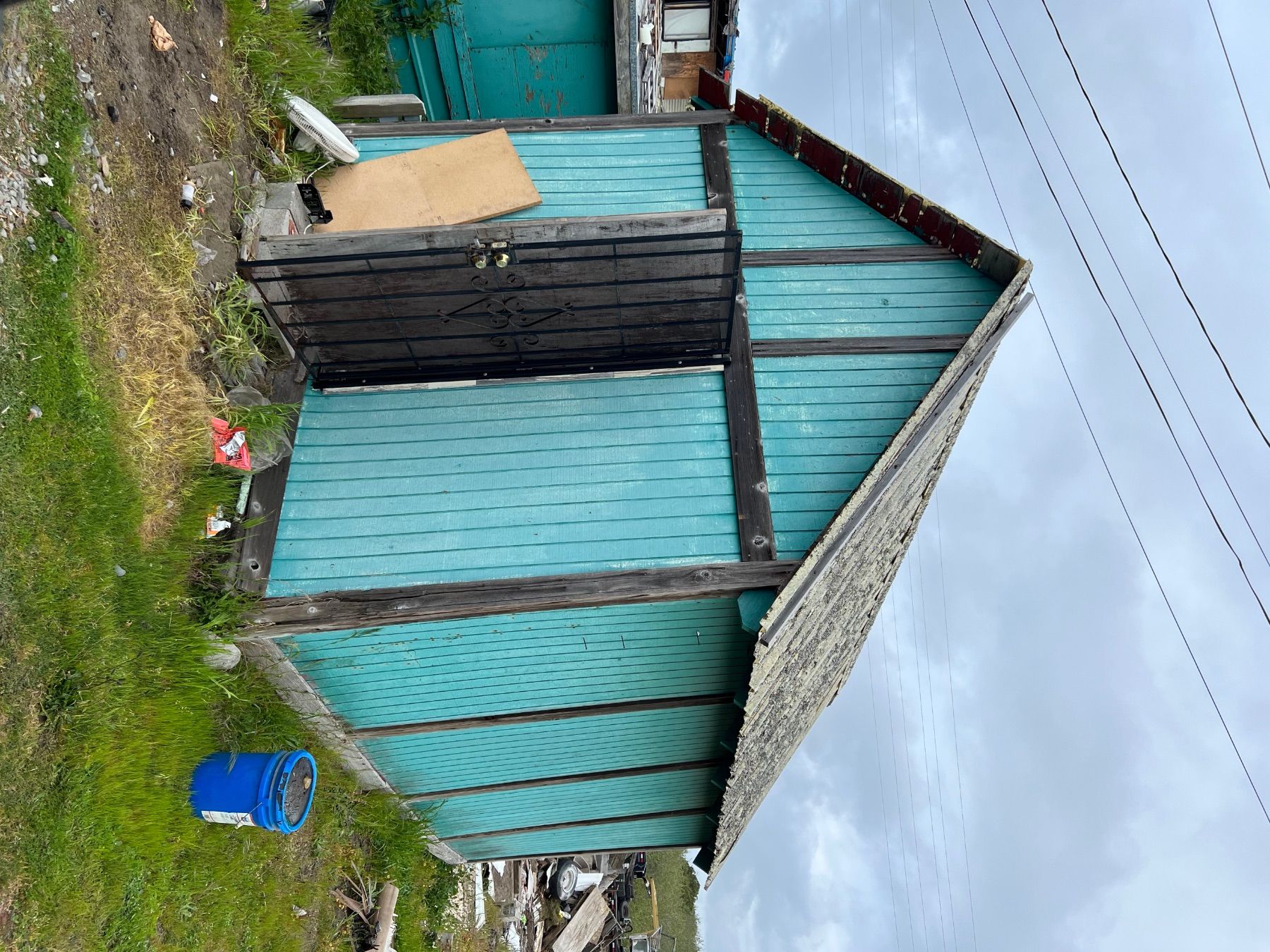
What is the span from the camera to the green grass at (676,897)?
28.5m

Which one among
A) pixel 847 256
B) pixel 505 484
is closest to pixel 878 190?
pixel 847 256

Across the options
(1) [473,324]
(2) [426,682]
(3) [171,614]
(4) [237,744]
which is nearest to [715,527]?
(1) [473,324]

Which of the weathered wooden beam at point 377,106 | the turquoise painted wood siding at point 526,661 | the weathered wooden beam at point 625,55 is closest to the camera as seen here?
the turquoise painted wood siding at point 526,661

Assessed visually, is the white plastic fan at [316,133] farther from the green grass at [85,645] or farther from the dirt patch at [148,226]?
the green grass at [85,645]

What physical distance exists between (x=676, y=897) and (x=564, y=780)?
2781 cm

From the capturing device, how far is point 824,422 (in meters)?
4.59

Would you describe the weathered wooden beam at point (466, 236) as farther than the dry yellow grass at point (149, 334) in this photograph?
Yes

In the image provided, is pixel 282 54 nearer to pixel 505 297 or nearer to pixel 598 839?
pixel 505 297

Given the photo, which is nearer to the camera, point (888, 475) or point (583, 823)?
point (888, 475)

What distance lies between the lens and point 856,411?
15.2ft

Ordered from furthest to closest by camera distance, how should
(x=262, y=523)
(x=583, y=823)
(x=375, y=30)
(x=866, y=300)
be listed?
(x=583, y=823)
(x=375, y=30)
(x=866, y=300)
(x=262, y=523)

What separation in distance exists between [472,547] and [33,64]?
2.98 metres

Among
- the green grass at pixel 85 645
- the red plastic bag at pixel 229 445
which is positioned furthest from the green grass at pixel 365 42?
the red plastic bag at pixel 229 445

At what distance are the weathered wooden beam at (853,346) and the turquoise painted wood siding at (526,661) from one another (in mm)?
1635
